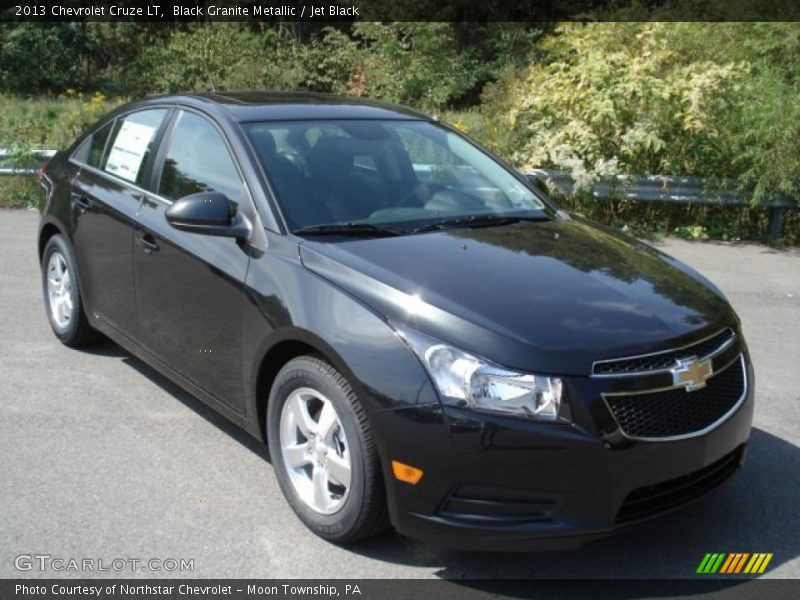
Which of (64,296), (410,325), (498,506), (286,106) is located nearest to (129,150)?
(286,106)

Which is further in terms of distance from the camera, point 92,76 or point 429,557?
point 92,76

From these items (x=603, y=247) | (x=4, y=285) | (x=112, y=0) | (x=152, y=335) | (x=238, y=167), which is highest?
(x=112, y=0)

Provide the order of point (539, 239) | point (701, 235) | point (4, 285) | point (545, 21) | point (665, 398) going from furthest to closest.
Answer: point (545, 21) < point (701, 235) < point (4, 285) < point (539, 239) < point (665, 398)

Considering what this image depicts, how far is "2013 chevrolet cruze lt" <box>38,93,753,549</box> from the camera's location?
120 inches

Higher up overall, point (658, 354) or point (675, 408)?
point (658, 354)

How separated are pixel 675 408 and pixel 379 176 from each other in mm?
1862

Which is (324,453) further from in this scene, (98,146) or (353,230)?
(98,146)

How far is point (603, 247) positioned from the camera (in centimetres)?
414

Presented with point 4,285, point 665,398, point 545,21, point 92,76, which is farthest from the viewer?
point 545,21

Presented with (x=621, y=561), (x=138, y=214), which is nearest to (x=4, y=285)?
(x=138, y=214)

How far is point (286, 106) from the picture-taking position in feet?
15.4

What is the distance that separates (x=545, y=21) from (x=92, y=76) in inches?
522

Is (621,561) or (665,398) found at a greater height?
(665,398)

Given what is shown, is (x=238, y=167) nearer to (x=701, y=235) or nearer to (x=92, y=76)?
(x=701, y=235)
